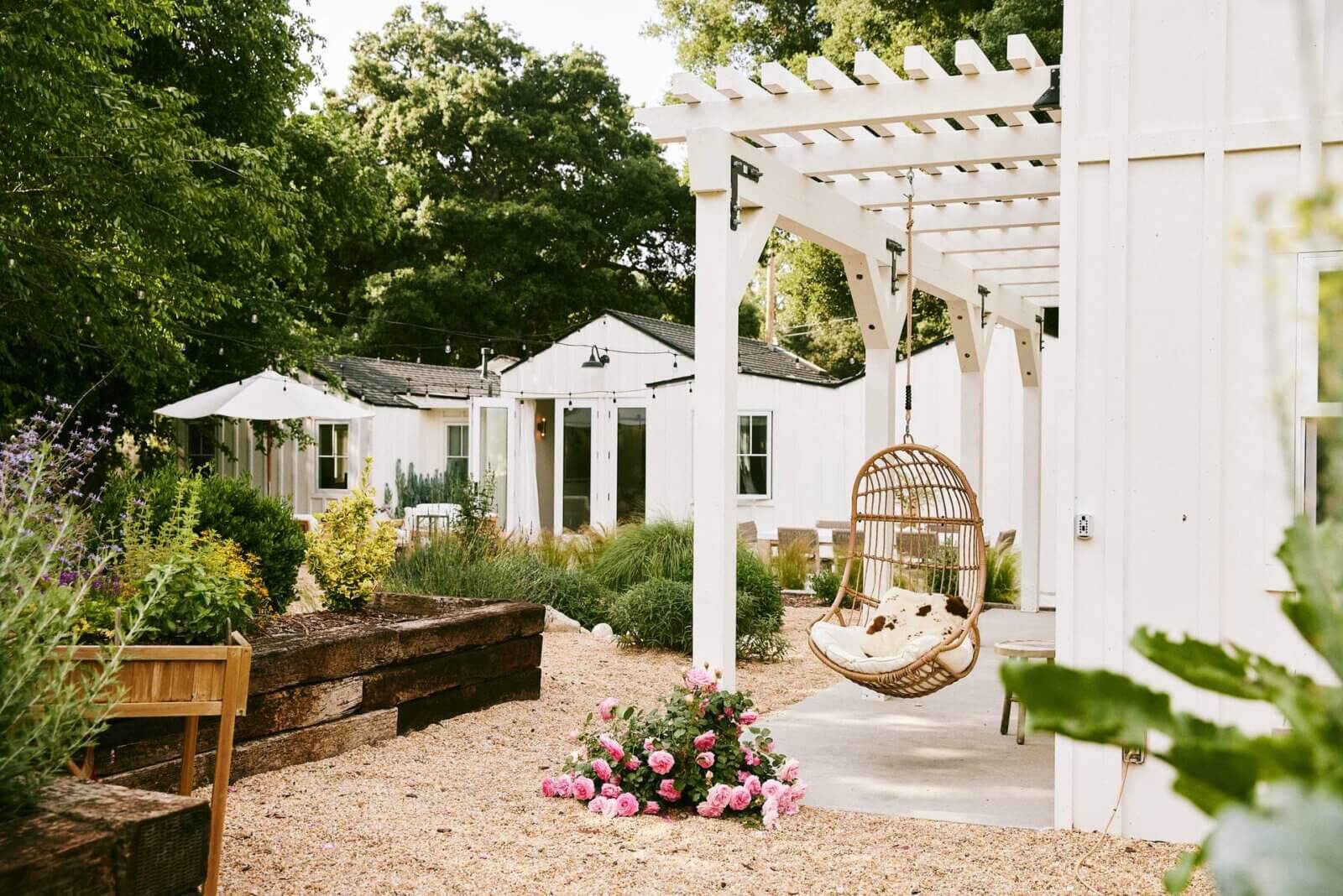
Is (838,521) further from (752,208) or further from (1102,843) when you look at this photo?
(1102,843)

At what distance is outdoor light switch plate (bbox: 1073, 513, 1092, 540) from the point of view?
4164 millimetres

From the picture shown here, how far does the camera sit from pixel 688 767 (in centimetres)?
445

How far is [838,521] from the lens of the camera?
14211 millimetres

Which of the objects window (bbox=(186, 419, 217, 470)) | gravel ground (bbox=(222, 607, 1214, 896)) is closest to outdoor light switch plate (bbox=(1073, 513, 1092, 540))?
gravel ground (bbox=(222, 607, 1214, 896))

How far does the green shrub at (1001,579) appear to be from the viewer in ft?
36.9

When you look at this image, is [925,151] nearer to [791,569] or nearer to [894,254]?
[894,254]

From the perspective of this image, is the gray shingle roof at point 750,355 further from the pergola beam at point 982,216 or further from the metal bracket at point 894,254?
the metal bracket at point 894,254

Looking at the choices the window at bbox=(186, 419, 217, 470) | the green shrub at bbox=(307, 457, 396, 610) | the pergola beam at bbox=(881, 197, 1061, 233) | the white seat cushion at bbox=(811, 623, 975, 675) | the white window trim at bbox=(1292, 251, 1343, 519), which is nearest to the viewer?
the white window trim at bbox=(1292, 251, 1343, 519)

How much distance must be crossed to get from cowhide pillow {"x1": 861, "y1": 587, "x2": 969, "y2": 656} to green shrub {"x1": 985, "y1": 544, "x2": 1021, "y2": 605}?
17.2 ft

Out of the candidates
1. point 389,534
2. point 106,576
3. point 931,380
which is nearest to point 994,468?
point 931,380

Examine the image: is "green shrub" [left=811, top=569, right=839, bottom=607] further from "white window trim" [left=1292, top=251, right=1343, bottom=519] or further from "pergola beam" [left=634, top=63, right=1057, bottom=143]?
"white window trim" [left=1292, top=251, right=1343, bottom=519]

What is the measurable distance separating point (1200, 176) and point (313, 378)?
15057mm

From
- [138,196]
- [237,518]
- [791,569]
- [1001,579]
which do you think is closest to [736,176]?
[237,518]

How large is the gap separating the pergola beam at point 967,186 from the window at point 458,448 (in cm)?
1209
